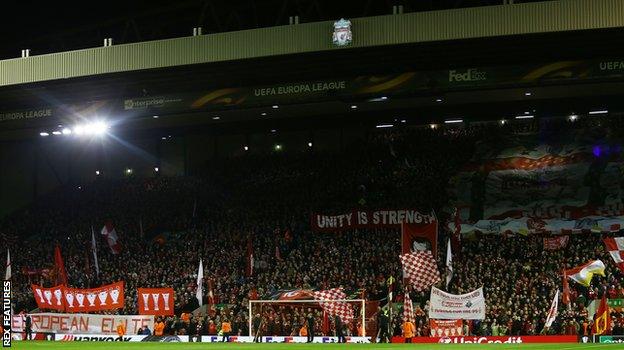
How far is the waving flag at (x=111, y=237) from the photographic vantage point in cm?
5403

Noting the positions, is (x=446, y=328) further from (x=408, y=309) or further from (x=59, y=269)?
(x=59, y=269)

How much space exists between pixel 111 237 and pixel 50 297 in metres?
7.26

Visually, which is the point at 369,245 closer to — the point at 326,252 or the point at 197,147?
the point at 326,252

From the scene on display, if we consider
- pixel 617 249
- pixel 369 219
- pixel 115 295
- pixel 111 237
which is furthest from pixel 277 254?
pixel 617 249

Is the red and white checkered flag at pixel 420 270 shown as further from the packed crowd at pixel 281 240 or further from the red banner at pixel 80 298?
the red banner at pixel 80 298

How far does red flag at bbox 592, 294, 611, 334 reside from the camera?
1437 inches

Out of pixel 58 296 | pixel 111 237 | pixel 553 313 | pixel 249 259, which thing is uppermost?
pixel 111 237

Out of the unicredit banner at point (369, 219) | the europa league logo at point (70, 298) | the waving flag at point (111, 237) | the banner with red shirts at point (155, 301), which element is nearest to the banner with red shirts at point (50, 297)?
the europa league logo at point (70, 298)

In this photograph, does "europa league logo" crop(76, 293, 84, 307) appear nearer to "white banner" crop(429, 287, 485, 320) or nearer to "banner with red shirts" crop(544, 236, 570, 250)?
"white banner" crop(429, 287, 485, 320)

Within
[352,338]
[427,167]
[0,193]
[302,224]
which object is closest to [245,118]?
[302,224]

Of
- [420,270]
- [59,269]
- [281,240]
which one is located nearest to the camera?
[420,270]

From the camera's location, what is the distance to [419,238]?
149 ft

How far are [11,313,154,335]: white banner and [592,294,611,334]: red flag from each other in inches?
811

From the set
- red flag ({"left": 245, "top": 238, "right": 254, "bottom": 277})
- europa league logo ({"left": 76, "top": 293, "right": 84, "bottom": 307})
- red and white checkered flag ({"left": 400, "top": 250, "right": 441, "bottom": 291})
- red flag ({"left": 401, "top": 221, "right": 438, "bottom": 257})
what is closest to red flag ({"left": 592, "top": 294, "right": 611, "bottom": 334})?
red and white checkered flag ({"left": 400, "top": 250, "right": 441, "bottom": 291})
